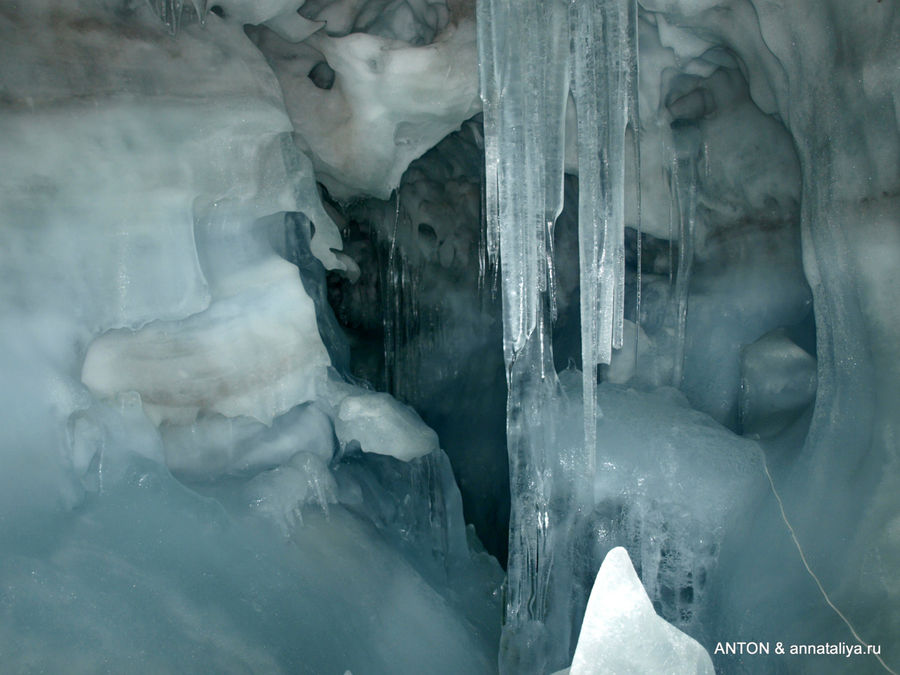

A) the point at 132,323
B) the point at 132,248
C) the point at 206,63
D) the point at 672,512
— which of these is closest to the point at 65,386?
the point at 132,323

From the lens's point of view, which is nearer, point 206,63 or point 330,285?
point 206,63

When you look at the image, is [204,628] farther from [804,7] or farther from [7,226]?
[804,7]

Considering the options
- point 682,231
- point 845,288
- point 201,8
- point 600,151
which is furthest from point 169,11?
point 845,288

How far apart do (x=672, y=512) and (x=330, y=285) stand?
8.76ft

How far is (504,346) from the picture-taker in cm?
312

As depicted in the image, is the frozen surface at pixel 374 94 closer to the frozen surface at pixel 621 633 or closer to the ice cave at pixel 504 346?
the ice cave at pixel 504 346

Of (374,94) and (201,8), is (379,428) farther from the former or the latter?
(201,8)

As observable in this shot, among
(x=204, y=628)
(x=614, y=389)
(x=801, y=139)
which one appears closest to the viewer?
(x=204, y=628)

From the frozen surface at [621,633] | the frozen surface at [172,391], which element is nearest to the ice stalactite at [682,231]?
the frozen surface at [172,391]

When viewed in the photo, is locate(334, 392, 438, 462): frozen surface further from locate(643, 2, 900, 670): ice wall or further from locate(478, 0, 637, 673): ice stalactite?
locate(643, 2, 900, 670): ice wall

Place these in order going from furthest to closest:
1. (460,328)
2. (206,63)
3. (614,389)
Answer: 1. (460,328)
2. (614,389)
3. (206,63)

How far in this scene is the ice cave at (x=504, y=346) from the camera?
2697mm

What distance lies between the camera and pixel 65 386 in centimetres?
290

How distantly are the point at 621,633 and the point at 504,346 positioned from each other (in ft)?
4.36
